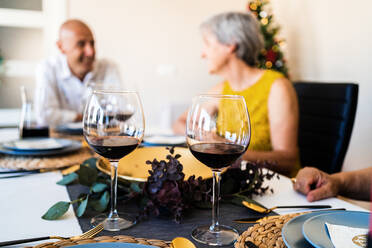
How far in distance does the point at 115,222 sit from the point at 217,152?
227 mm

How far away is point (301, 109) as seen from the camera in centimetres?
191

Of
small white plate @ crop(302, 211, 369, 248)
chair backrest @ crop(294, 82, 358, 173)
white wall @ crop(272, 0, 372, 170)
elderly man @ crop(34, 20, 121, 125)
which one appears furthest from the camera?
white wall @ crop(272, 0, 372, 170)

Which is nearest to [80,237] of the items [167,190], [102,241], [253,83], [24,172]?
[102,241]

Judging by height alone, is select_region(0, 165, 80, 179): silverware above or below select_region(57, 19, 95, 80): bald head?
below

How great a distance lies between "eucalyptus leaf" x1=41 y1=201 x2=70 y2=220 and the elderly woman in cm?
115

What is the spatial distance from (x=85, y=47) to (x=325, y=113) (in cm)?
171

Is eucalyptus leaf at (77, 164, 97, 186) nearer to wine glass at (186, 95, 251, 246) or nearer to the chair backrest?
wine glass at (186, 95, 251, 246)

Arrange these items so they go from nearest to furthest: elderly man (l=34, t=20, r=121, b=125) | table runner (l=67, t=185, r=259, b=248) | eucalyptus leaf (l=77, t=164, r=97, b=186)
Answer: table runner (l=67, t=185, r=259, b=248), eucalyptus leaf (l=77, t=164, r=97, b=186), elderly man (l=34, t=20, r=121, b=125)

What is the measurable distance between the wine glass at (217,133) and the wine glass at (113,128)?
128 mm

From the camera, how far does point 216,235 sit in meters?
0.61

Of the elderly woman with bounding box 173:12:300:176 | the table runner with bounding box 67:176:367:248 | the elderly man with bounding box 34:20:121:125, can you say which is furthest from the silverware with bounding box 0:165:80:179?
the elderly man with bounding box 34:20:121:125

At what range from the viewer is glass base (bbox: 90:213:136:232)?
0.64 metres

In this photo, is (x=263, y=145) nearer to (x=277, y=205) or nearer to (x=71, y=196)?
(x=277, y=205)

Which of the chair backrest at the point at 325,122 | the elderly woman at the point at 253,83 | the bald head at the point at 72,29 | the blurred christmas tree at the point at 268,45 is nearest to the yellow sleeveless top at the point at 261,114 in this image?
the elderly woman at the point at 253,83
